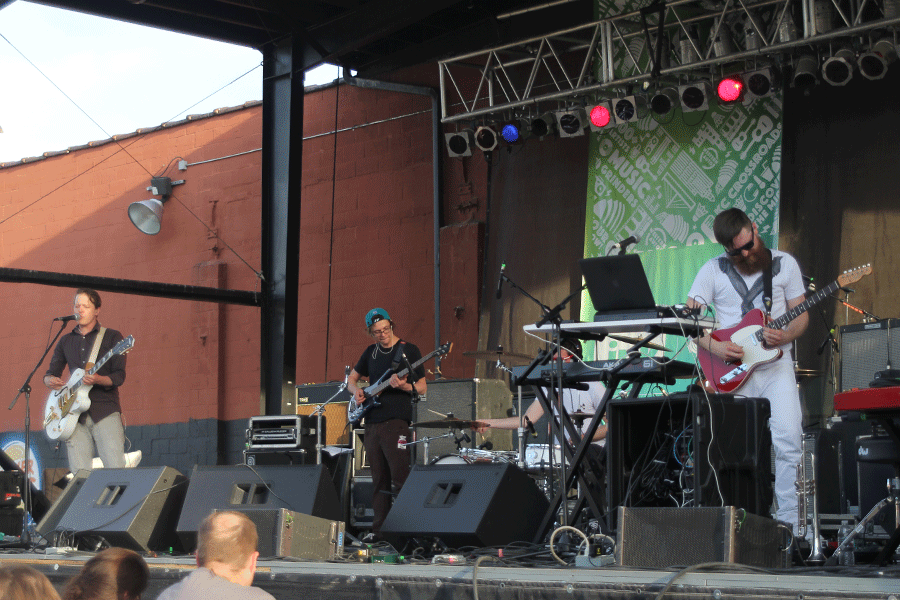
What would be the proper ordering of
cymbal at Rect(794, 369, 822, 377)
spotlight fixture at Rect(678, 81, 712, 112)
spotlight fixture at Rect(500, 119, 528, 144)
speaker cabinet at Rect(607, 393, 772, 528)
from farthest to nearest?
spotlight fixture at Rect(500, 119, 528, 144) → spotlight fixture at Rect(678, 81, 712, 112) → cymbal at Rect(794, 369, 822, 377) → speaker cabinet at Rect(607, 393, 772, 528)

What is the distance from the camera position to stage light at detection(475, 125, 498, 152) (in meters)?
8.88

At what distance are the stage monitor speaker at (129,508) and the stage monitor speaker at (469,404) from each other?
108 inches

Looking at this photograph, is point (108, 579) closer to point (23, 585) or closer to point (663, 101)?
point (23, 585)

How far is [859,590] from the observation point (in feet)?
9.00

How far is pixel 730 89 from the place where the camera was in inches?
304

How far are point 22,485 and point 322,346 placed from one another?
14.9ft

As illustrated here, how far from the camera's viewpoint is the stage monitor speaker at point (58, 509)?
5388 millimetres

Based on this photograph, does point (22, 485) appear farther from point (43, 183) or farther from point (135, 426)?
point (43, 183)

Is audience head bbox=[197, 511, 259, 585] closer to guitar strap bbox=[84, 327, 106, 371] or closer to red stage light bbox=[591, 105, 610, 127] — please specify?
guitar strap bbox=[84, 327, 106, 371]

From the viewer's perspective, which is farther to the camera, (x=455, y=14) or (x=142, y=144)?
(x=142, y=144)

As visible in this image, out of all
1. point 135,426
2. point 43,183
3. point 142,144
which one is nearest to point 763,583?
point 135,426

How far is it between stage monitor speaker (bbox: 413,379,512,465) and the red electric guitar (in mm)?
3219

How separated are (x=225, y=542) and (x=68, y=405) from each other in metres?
3.91

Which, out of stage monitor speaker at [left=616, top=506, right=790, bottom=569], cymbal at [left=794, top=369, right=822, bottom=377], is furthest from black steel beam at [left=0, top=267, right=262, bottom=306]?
stage monitor speaker at [left=616, top=506, right=790, bottom=569]
